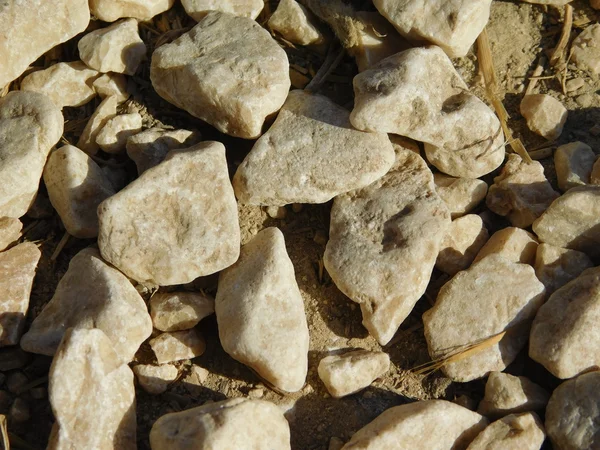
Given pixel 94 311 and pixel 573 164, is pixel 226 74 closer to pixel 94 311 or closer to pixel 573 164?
pixel 94 311

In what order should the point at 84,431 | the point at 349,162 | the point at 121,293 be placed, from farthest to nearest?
1. the point at 349,162
2. the point at 121,293
3. the point at 84,431

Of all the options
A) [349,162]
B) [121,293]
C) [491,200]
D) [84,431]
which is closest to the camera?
[84,431]

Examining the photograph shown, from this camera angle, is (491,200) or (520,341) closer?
(520,341)

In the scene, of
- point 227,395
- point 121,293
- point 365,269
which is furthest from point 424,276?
point 121,293

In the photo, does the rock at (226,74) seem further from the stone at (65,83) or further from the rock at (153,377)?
the rock at (153,377)

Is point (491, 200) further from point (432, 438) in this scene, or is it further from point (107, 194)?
point (107, 194)

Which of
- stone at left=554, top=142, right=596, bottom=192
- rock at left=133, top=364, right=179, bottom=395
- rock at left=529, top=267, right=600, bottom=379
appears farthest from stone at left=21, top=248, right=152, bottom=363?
stone at left=554, top=142, right=596, bottom=192

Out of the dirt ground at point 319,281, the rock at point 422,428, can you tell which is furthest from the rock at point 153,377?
the rock at point 422,428
